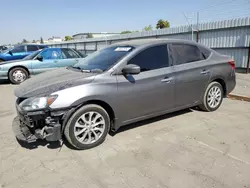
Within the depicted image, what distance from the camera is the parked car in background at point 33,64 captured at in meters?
8.80

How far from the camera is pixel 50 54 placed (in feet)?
30.0

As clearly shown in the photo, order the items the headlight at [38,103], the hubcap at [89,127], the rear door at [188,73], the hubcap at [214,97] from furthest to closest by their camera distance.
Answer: the hubcap at [214,97] → the rear door at [188,73] → the hubcap at [89,127] → the headlight at [38,103]

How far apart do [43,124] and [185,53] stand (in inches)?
118

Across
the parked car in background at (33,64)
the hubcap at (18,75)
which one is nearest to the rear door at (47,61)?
the parked car in background at (33,64)

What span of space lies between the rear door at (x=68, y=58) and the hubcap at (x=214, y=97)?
6284 millimetres

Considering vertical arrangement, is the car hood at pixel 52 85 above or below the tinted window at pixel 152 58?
below

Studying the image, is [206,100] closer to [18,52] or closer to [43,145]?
[43,145]

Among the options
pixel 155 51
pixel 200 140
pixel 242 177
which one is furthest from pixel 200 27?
pixel 242 177

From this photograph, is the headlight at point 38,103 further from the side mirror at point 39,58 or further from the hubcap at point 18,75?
the hubcap at point 18,75

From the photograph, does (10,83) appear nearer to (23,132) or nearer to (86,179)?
(23,132)

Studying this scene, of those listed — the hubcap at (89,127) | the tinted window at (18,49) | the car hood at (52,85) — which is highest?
the tinted window at (18,49)

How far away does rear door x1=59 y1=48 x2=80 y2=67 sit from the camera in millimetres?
9250

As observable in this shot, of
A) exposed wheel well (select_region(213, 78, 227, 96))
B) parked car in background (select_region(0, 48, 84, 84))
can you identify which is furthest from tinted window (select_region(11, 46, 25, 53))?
exposed wheel well (select_region(213, 78, 227, 96))

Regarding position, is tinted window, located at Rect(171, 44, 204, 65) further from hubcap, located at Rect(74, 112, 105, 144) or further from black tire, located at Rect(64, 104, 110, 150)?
hubcap, located at Rect(74, 112, 105, 144)
